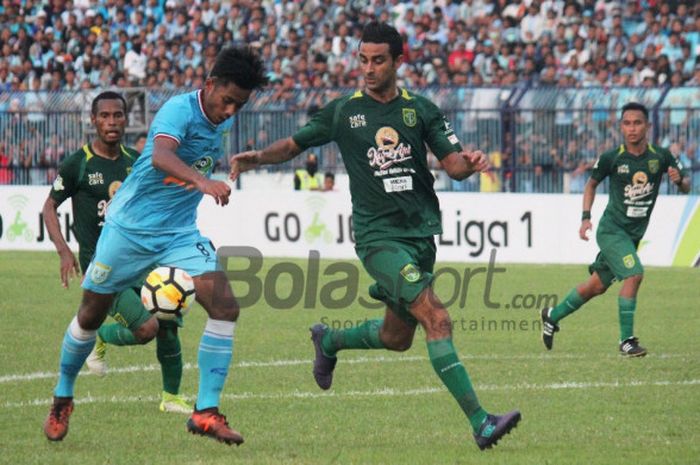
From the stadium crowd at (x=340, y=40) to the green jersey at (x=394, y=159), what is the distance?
16.6 m

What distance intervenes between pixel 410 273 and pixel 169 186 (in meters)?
1.49

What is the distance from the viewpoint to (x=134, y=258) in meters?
8.16

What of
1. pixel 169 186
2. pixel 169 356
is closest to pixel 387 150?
pixel 169 186

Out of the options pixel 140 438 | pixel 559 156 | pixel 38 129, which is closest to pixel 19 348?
pixel 140 438

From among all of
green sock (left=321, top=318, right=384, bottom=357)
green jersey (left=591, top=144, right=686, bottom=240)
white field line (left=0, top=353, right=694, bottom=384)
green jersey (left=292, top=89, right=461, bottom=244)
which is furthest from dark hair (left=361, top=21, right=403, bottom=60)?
green jersey (left=591, top=144, right=686, bottom=240)

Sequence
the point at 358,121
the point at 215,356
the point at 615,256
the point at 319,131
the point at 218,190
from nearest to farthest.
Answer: the point at 218,190 → the point at 215,356 → the point at 358,121 → the point at 319,131 → the point at 615,256

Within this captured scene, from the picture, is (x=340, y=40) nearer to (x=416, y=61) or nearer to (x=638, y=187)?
(x=416, y=61)

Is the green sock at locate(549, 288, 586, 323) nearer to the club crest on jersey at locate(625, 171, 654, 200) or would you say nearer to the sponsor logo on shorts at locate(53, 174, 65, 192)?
the club crest on jersey at locate(625, 171, 654, 200)

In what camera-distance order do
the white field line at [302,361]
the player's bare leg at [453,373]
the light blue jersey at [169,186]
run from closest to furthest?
the player's bare leg at [453,373] < the light blue jersey at [169,186] < the white field line at [302,361]

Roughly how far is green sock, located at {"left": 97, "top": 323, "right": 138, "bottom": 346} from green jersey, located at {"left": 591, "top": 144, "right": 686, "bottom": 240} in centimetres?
548

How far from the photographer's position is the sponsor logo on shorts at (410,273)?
807 centimetres

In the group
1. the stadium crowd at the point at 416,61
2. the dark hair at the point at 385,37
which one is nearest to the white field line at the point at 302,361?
the dark hair at the point at 385,37

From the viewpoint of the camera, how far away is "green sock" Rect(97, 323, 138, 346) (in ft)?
32.6

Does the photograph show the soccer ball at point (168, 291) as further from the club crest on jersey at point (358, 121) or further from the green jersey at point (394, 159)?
the club crest on jersey at point (358, 121)
